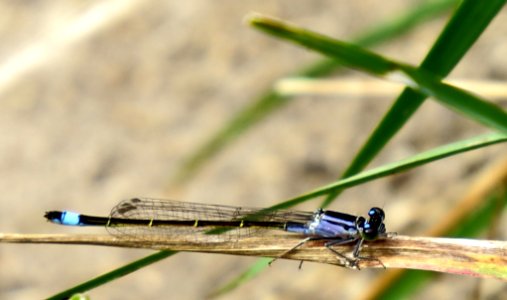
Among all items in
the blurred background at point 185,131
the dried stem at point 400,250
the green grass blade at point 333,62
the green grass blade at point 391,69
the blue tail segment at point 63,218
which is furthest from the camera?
the blurred background at point 185,131

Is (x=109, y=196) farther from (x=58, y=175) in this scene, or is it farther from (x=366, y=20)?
(x=366, y=20)

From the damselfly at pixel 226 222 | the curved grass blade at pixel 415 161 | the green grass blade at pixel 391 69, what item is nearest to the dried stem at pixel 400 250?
the damselfly at pixel 226 222

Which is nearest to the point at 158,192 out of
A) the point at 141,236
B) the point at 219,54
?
the point at 219,54

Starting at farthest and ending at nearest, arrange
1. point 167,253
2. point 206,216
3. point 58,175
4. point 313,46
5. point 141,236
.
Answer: point 58,175 → point 206,216 → point 141,236 → point 167,253 → point 313,46

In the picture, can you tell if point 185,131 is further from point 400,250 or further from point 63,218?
point 400,250

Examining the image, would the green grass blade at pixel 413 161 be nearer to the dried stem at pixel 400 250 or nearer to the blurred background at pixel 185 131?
the dried stem at pixel 400 250

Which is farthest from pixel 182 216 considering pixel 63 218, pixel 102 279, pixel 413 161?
pixel 413 161
